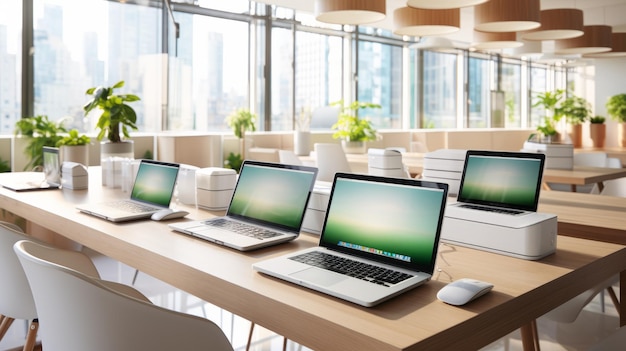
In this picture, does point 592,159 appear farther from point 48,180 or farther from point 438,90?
point 438,90

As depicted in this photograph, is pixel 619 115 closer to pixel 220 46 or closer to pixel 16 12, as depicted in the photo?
pixel 220 46

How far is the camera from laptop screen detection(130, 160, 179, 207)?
2.51 metres

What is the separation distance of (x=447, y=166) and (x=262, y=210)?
1.52 meters

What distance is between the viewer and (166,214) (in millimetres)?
2285

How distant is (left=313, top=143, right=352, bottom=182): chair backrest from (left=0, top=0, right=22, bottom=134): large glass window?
12.4 feet

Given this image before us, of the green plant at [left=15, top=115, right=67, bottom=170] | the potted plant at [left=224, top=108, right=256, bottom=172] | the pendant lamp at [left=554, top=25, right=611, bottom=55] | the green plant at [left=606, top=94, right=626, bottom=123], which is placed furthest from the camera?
the green plant at [left=606, top=94, right=626, bottom=123]

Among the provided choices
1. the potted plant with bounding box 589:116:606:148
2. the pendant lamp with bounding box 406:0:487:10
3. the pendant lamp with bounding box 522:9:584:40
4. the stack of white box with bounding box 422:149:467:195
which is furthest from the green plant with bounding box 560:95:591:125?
the stack of white box with bounding box 422:149:467:195

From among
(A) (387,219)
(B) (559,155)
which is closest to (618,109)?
(B) (559,155)

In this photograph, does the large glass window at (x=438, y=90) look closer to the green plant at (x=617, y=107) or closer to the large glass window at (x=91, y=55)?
the green plant at (x=617, y=107)

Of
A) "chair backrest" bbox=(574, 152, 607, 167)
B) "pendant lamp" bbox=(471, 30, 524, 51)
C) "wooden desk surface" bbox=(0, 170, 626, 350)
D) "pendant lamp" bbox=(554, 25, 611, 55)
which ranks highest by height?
"pendant lamp" bbox=(554, 25, 611, 55)

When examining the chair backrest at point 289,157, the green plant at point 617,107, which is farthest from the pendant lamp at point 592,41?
the chair backrest at point 289,157

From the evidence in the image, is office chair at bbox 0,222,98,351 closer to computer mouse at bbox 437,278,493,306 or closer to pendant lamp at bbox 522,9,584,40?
computer mouse at bbox 437,278,493,306

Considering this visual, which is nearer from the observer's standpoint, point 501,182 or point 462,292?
point 462,292

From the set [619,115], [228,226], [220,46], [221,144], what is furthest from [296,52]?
[228,226]
